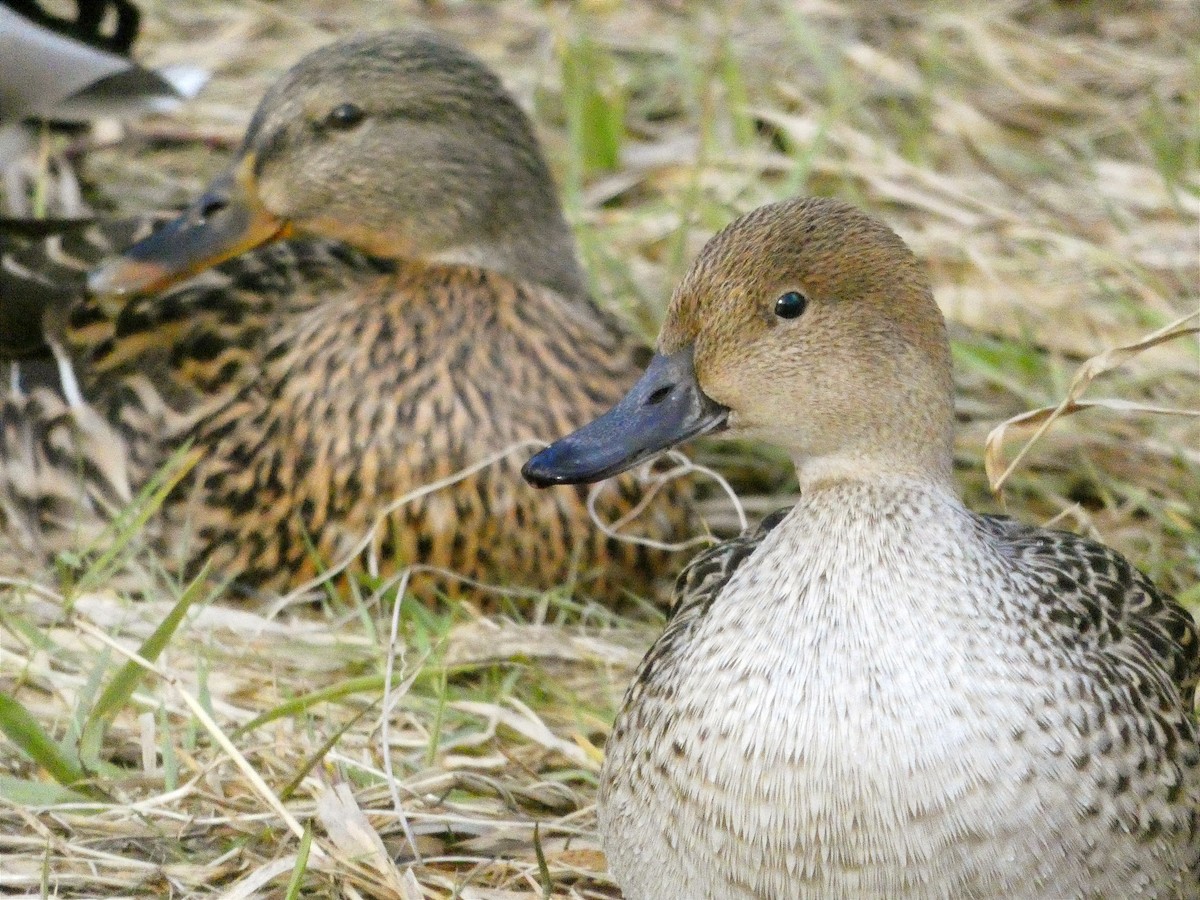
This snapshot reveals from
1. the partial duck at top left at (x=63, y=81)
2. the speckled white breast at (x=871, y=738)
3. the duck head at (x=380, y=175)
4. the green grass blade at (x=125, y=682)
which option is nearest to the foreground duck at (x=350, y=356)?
the duck head at (x=380, y=175)

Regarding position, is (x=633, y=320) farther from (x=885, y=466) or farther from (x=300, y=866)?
(x=300, y=866)

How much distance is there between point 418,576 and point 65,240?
1145mm

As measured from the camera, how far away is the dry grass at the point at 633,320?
2.79 meters

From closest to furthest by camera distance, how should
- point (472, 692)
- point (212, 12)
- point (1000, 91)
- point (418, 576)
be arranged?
1. point (472, 692)
2. point (418, 576)
3. point (1000, 91)
4. point (212, 12)

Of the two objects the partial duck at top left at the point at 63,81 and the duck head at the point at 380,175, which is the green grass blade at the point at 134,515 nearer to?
the duck head at the point at 380,175

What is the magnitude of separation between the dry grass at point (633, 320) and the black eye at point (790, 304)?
53 centimetres

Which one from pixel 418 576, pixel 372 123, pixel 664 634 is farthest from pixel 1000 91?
pixel 664 634

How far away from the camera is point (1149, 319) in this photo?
4.23 metres

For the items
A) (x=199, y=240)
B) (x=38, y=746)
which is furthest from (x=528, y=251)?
(x=38, y=746)

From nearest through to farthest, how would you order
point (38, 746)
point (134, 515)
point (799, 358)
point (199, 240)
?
point (799, 358) < point (38, 746) < point (134, 515) < point (199, 240)

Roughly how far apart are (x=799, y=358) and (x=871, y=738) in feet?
1.65

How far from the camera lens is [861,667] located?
92.0 inches

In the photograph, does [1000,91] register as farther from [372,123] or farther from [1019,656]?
[1019,656]

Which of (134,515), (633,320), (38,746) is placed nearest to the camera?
(38,746)
